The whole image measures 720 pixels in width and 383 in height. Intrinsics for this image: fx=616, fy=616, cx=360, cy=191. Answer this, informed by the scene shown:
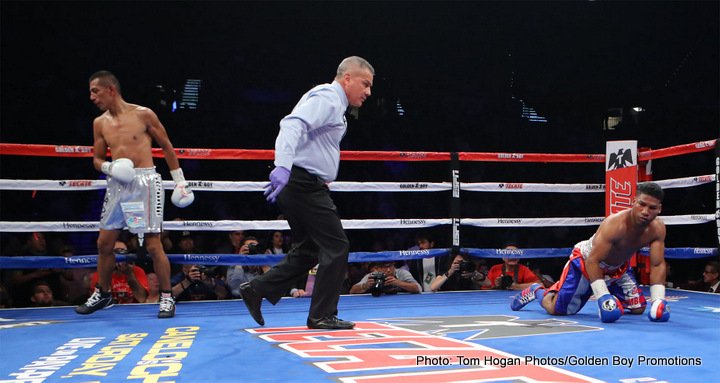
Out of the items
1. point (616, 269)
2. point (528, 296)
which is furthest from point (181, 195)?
point (616, 269)

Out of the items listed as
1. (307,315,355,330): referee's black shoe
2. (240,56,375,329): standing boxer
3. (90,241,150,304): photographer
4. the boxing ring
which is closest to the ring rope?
the boxing ring

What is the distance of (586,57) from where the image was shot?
805 cm

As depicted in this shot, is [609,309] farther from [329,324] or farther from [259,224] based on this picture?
[259,224]

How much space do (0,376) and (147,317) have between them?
144cm

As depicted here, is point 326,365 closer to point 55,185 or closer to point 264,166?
point 55,185

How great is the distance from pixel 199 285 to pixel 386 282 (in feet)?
4.26

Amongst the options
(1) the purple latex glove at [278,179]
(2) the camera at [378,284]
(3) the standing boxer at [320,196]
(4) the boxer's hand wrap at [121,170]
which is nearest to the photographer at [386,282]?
(2) the camera at [378,284]

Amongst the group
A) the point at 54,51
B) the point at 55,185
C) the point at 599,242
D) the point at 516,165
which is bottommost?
the point at 599,242

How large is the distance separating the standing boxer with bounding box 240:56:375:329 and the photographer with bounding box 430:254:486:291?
201cm

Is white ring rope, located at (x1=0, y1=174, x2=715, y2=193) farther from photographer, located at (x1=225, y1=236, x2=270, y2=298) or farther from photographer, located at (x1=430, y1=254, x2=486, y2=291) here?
photographer, located at (x1=430, y1=254, x2=486, y2=291)

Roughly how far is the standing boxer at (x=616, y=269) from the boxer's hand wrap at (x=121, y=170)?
86.4 inches

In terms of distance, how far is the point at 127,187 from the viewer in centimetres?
338

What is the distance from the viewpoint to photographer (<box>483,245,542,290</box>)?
4594 mm

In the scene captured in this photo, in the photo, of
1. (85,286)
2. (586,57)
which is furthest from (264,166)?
(586,57)
